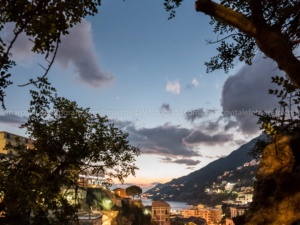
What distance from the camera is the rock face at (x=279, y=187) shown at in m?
6.71

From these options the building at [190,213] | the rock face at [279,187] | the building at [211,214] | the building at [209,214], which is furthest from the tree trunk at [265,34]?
the building at [190,213]

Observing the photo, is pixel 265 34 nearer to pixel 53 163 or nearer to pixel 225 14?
pixel 225 14

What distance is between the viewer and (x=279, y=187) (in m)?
7.08

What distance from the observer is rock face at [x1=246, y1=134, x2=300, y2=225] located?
22.0ft

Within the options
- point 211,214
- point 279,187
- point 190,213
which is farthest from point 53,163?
point 190,213

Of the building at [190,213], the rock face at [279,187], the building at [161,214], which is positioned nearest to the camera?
the rock face at [279,187]

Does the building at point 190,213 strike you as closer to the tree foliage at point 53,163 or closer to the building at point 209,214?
the building at point 209,214

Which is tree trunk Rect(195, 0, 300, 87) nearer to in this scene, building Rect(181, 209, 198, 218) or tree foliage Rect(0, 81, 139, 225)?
tree foliage Rect(0, 81, 139, 225)

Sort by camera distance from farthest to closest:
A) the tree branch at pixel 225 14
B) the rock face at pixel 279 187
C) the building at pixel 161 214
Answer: the building at pixel 161 214, the rock face at pixel 279 187, the tree branch at pixel 225 14

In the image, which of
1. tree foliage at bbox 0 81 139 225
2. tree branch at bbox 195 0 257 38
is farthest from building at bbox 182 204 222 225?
tree branch at bbox 195 0 257 38

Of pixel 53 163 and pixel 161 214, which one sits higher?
pixel 53 163

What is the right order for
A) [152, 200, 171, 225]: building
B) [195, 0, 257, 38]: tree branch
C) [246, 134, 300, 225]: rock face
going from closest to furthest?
[195, 0, 257, 38]: tree branch < [246, 134, 300, 225]: rock face < [152, 200, 171, 225]: building

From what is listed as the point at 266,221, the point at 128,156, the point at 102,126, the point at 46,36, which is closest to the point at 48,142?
the point at 102,126

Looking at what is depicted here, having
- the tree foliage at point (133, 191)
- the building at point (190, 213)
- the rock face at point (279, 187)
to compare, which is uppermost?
the rock face at point (279, 187)
